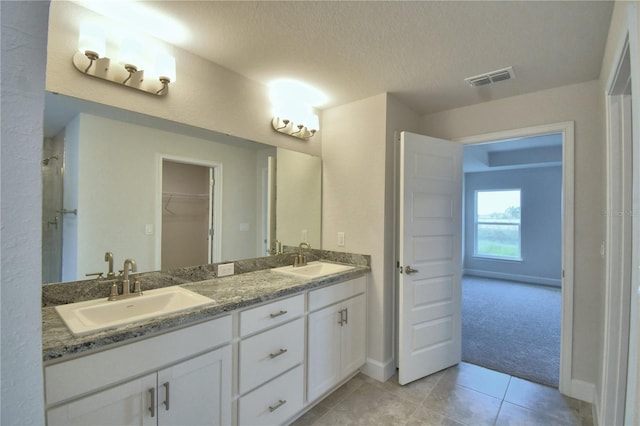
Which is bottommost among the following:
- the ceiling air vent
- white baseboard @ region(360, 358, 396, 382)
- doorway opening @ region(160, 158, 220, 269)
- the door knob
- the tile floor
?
the tile floor

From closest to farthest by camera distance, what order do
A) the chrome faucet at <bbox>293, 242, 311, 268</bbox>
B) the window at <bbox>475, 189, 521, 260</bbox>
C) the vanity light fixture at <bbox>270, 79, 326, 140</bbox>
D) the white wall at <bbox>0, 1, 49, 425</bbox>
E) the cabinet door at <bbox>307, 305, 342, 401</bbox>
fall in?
1. the white wall at <bbox>0, 1, 49, 425</bbox>
2. the cabinet door at <bbox>307, 305, 342, 401</bbox>
3. the vanity light fixture at <bbox>270, 79, 326, 140</bbox>
4. the chrome faucet at <bbox>293, 242, 311, 268</bbox>
5. the window at <bbox>475, 189, 521, 260</bbox>

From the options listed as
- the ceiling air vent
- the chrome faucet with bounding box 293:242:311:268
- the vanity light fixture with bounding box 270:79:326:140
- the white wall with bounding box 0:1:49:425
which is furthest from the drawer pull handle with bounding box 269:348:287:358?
the ceiling air vent

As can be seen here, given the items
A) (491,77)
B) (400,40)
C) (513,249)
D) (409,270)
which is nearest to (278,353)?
(409,270)

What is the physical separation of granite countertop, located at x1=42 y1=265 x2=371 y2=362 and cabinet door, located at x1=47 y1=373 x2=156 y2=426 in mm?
181

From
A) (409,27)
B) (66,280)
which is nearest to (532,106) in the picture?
(409,27)

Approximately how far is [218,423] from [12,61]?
1614mm

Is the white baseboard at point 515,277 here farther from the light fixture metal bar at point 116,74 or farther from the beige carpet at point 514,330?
the light fixture metal bar at point 116,74

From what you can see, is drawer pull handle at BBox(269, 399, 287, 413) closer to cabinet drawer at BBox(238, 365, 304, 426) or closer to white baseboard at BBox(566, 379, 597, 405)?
cabinet drawer at BBox(238, 365, 304, 426)

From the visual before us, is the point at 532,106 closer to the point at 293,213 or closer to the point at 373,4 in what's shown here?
the point at 373,4

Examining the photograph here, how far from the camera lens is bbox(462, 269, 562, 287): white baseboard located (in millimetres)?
5579

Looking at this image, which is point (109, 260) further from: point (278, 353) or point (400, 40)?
point (400, 40)

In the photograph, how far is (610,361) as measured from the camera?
58.6 inches

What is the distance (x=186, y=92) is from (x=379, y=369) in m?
2.57

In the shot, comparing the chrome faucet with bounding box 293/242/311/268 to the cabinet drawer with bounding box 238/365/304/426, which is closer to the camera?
the cabinet drawer with bounding box 238/365/304/426
